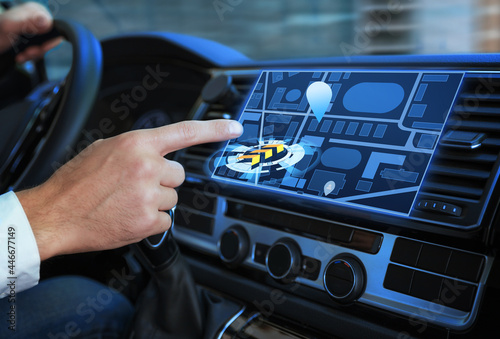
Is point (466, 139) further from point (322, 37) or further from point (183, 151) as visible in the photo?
point (322, 37)

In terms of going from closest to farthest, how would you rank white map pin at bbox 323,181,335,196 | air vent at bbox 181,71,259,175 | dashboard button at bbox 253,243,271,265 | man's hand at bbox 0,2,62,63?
1. white map pin at bbox 323,181,335,196
2. dashboard button at bbox 253,243,271,265
3. air vent at bbox 181,71,259,175
4. man's hand at bbox 0,2,62,63

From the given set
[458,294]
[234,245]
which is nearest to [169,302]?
[234,245]

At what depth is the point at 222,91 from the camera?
105 cm

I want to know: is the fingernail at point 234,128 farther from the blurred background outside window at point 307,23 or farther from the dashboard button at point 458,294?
the blurred background outside window at point 307,23

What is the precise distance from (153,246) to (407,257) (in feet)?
1.29

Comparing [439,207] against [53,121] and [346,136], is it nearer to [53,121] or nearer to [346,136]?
[346,136]

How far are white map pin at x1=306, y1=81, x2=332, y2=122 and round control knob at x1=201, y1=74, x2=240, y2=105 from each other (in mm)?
187

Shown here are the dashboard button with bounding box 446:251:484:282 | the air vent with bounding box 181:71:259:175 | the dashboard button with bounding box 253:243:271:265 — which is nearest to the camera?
the dashboard button with bounding box 446:251:484:282

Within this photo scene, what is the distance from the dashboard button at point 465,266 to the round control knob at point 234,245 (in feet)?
1.21

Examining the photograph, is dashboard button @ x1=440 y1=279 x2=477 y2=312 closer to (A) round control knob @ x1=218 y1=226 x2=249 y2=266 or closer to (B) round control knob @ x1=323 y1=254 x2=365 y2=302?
(B) round control knob @ x1=323 y1=254 x2=365 y2=302

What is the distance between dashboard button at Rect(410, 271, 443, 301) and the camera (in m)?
0.72

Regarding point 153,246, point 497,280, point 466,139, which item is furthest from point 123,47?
point 497,280

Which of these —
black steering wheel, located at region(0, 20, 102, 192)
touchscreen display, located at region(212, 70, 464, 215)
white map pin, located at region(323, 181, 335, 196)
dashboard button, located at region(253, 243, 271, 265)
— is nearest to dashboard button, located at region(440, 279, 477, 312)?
touchscreen display, located at region(212, 70, 464, 215)

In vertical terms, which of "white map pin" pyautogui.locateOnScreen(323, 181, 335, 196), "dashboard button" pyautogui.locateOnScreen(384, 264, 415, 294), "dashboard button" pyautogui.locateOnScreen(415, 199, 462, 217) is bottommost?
"dashboard button" pyautogui.locateOnScreen(384, 264, 415, 294)
